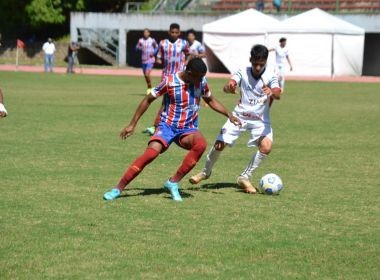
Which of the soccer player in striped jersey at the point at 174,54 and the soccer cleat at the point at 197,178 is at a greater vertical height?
the soccer player in striped jersey at the point at 174,54

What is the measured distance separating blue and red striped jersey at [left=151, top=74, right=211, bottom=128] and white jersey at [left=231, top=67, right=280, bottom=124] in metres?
0.93

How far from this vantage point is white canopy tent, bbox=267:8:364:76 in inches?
1767

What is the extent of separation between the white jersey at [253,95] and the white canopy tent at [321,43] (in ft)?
113

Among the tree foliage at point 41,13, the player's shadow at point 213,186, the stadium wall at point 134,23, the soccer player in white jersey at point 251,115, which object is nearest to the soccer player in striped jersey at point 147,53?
the player's shadow at point 213,186

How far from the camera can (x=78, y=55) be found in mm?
57531

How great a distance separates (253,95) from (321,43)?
35.3 metres

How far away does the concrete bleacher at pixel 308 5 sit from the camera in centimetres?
5178

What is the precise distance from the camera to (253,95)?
1085cm

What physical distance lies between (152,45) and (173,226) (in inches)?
832

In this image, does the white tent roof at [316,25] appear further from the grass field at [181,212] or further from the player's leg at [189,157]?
the player's leg at [189,157]

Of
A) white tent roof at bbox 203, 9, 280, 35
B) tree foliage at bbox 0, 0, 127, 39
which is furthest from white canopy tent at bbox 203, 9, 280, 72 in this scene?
tree foliage at bbox 0, 0, 127, 39

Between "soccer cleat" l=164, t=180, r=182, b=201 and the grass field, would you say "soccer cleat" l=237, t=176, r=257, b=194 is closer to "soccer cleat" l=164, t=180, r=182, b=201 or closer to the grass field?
the grass field

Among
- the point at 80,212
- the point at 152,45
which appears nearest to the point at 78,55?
the point at 152,45

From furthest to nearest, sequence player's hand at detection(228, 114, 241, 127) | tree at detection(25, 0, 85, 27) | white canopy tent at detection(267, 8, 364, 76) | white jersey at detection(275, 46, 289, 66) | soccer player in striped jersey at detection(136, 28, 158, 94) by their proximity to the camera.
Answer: tree at detection(25, 0, 85, 27) → white canopy tent at detection(267, 8, 364, 76) → white jersey at detection(275, 46, 289, 66) → soccer player in striped jersey at detection(136, 28, 158, 94) → player's hand at detection(228, 114, 241, 127)
